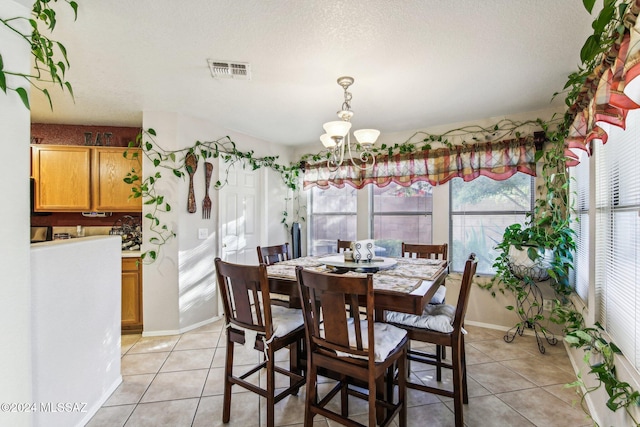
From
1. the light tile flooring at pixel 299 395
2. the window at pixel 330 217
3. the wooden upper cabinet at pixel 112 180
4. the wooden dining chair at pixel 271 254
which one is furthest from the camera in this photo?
the window at pixel 330 217

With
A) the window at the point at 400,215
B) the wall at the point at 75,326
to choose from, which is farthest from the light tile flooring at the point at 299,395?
the window at the point at 400,215

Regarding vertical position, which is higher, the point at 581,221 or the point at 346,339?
the point at 581,221

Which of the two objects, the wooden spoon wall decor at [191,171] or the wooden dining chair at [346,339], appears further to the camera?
the wooden spoon wall decor at [191,171]

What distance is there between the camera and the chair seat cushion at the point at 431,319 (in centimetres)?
188

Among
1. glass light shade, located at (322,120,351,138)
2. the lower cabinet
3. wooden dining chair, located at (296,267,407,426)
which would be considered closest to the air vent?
glass light shade, located at (322,120,351,138)

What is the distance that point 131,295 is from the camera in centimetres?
340

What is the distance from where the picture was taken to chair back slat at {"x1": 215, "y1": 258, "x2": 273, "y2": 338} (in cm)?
172

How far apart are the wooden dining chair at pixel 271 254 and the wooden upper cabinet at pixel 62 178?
2.42 metres

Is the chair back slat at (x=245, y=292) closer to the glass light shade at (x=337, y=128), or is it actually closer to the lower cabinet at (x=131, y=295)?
the glass light shade at (x=337, y=128)

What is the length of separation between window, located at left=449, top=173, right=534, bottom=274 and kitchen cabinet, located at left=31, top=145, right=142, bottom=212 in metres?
3.87

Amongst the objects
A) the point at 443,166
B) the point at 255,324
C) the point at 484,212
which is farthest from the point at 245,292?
the point at 484,212

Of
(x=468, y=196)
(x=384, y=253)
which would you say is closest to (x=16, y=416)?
(x=384, y=253)

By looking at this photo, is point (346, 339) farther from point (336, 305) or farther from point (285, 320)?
point (285, 320)

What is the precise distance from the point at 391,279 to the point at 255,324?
0.90m
